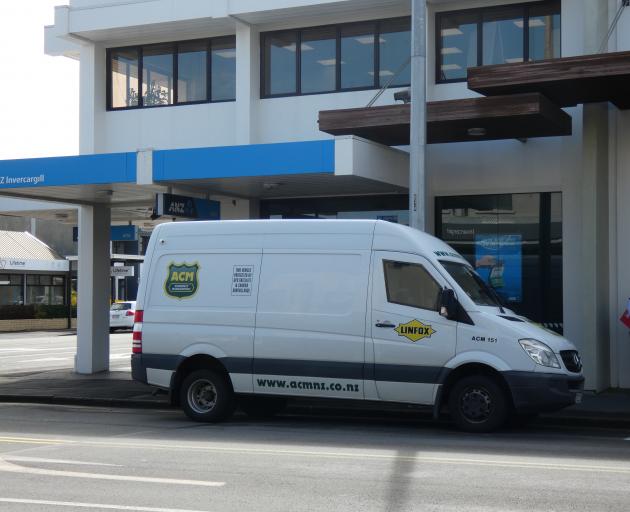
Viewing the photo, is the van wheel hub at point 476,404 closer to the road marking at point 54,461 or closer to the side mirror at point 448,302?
the side mirror at point 448,302

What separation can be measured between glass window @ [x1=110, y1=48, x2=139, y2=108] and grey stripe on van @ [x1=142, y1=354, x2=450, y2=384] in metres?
9.02

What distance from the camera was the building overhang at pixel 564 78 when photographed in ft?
45.6

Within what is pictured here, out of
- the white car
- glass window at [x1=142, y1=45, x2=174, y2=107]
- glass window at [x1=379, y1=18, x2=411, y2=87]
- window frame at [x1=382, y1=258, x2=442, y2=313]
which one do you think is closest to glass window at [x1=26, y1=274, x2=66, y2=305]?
the white car

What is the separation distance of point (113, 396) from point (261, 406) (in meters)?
3.68

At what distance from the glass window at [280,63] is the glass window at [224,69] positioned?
30.4 inches

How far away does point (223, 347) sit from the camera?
12.9 m

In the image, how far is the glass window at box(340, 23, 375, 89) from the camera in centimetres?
1850

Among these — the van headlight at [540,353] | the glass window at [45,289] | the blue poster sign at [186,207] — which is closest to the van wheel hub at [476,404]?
the van headlight at [540,353]

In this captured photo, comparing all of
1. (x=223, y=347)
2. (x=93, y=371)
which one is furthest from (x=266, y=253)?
(x=93, y=371)

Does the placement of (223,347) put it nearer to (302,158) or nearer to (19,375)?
(302,158)

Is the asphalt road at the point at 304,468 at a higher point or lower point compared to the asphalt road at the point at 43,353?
higher

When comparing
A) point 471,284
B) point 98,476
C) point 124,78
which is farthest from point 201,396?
point 124,78

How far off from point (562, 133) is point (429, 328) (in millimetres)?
5995

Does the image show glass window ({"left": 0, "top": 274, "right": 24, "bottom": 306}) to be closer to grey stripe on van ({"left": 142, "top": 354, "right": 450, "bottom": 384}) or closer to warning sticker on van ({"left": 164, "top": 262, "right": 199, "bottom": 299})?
warning sticker on van ({"left": 164, "top": 262, "right": 199, "bottom": 299})
